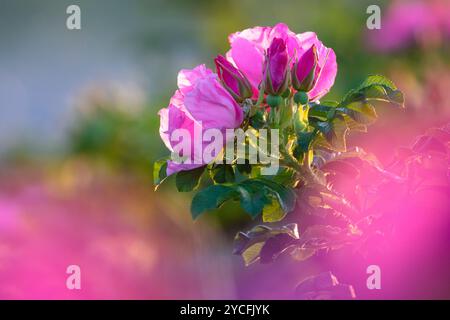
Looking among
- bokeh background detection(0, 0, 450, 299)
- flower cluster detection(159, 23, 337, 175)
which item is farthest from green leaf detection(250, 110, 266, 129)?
bokeh background detection(0, 0, 450, 299)

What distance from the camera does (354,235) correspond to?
659 millimetres

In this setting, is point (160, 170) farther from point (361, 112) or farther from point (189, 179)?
point (361, 112)

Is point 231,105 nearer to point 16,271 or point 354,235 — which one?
point 354,235

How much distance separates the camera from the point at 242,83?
0.65 meters

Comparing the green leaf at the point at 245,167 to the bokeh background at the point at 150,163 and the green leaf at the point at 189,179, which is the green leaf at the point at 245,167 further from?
the bokeh background at the point at 150,163

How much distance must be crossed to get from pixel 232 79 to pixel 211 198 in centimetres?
10

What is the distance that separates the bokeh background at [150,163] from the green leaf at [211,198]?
155 mm

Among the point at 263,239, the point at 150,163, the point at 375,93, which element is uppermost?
the point at 150,163

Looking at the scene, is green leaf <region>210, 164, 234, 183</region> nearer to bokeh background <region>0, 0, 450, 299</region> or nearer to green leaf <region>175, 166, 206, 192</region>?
green leaf <region>175, 166, 206, 192</region>

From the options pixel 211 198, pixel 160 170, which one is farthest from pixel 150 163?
pixel 211 198

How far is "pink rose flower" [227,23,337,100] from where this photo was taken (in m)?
0.67

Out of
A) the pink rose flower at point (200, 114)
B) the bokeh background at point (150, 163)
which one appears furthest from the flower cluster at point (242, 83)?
the bokeh background at point (150, 163)
